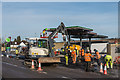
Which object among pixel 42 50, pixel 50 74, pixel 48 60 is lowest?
pixel 50 74

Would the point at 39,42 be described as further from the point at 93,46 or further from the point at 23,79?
the point at 93,46

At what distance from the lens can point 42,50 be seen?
17.0m

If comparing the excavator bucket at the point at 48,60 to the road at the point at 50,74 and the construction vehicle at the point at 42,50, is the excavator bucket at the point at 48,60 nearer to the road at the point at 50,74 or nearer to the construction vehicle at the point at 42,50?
the construction vehicle at the point at 42,50

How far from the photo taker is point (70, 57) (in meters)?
19.0

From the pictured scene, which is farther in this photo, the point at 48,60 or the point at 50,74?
the point at 48,60

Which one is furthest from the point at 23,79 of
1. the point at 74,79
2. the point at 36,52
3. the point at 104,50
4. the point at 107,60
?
the point at 104,50

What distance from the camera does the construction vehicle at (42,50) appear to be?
15.9 metres

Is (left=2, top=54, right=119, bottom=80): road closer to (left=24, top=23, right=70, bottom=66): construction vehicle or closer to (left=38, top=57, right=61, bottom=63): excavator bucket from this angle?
(left=38, top=57, right=61, bottom=63): excavator bucket

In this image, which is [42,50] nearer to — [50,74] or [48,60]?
[48,60]

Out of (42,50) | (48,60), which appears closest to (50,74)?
(48,60)

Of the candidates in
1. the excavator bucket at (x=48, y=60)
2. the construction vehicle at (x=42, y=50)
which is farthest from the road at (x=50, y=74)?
the construction vehicle at (x=42, y=50)

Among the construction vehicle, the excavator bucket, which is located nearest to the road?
the excavator bucket

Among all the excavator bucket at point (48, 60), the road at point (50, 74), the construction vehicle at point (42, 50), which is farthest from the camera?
the construction vehicle at point (42, 50)

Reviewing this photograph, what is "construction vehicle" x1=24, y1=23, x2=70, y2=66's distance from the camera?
15914 millimetres
